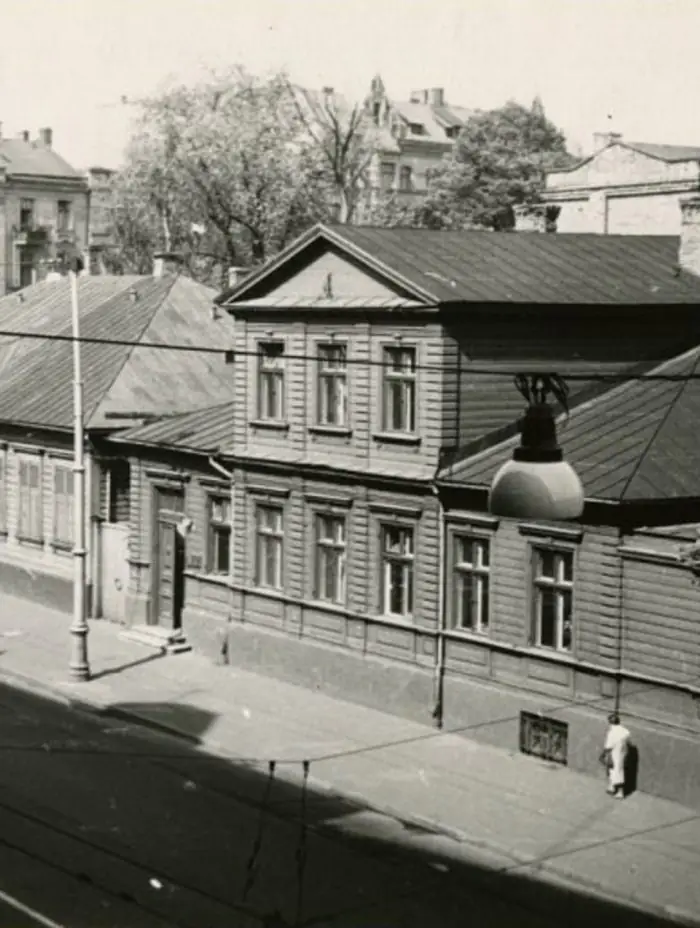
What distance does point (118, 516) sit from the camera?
37469mm

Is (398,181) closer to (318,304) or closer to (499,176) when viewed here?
(499,176)

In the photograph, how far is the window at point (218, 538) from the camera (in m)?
A: 33.3

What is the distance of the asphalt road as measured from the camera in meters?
18.3

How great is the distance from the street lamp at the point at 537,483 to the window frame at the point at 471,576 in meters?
13.9

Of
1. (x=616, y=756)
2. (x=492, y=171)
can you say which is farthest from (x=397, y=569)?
(x=492, y=171)

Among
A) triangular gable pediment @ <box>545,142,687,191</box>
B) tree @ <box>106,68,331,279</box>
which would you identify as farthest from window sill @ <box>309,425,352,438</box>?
tree @ <box>106,68,331,279</box>

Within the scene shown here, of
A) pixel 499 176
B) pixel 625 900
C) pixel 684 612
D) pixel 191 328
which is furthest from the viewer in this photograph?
→ pixel 499 176

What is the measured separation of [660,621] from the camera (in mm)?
24062

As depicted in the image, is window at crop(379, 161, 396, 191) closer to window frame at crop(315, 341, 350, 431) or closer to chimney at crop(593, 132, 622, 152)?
chimney at crop(593, 132, 622, 152)

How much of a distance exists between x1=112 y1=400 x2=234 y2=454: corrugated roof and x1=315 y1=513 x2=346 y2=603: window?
11.2ft

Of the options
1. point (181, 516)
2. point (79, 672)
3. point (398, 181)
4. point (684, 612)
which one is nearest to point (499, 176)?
point (398, 181)

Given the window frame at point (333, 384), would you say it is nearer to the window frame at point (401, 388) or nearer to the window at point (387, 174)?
the window frame at point (401, 388)

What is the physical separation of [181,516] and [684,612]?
13759 millimetres

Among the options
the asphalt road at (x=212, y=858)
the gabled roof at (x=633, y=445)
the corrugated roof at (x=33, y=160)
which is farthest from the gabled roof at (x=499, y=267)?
the corrugated roof at (x=33, y=160)
